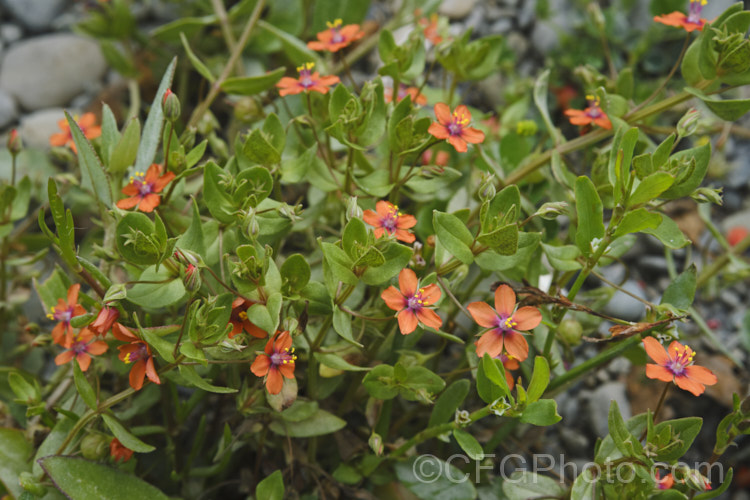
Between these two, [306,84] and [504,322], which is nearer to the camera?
[504,322]

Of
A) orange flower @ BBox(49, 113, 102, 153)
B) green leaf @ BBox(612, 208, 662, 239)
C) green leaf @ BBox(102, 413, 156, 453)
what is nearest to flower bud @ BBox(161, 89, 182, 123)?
orange flower @ BBox(49, 113, 102, 153)

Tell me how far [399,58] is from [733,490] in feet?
4.64

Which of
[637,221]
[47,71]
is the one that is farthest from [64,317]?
[47,71]

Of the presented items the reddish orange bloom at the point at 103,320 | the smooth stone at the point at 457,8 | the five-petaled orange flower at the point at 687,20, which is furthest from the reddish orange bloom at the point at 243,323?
the smooth stone at the point at 457,8

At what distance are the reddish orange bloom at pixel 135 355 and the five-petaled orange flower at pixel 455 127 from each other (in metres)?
0.60

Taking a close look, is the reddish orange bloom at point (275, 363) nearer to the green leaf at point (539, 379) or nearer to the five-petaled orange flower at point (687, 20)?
the green leaf at point (539, 379)

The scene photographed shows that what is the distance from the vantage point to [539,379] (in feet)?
3.29

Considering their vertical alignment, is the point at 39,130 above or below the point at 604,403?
above

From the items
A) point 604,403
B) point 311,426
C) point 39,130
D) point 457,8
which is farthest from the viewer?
point 457,8

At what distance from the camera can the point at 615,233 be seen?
1.04m

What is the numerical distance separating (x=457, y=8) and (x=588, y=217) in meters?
1.42

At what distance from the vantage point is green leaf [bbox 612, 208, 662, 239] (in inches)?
39.9

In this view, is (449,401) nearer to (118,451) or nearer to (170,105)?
(118,451)

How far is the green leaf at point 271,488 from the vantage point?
3.73 feet
